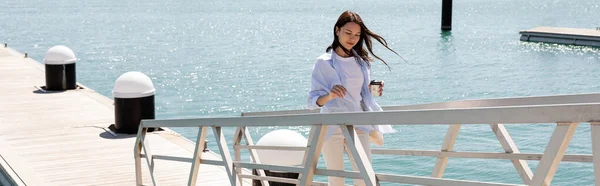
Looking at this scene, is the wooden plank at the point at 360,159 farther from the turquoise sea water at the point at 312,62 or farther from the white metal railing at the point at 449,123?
the turquoise sea water at the point at 312,62

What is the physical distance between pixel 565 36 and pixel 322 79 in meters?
→ 33.2

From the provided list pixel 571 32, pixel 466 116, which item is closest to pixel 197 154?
pixel 466 116

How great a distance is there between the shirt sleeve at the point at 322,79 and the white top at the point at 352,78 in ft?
0.17

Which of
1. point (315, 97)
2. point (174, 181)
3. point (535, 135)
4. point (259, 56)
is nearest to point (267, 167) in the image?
point (315, 97)

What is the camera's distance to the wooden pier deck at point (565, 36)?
113 feet

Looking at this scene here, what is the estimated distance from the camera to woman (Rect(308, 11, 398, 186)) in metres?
4.46

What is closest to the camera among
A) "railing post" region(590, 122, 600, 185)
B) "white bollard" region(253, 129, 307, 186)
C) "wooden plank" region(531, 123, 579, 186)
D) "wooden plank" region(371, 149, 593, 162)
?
"railing post" region(590, 122, 600, 185)

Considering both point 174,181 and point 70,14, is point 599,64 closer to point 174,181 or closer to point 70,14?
point 174,181

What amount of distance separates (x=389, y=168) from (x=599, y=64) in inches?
708

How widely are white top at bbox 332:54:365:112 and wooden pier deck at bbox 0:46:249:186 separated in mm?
1810

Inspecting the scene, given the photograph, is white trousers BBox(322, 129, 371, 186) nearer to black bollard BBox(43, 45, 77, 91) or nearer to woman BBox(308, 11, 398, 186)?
woman BBox(308, 11, 398, 186)

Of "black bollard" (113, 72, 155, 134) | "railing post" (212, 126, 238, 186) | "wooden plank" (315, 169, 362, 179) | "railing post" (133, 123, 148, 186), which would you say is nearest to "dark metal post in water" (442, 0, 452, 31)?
"black bollard" (113, 72, 155, 134)

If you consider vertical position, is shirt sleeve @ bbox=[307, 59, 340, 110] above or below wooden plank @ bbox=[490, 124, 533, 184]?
above

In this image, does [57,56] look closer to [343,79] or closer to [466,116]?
[343,79]
